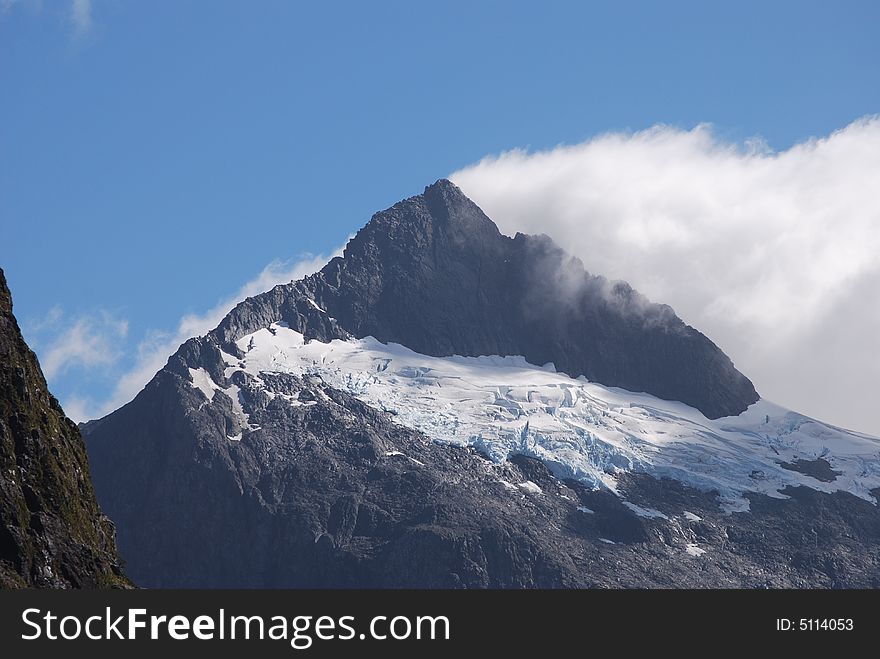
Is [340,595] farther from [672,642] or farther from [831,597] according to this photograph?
[831,597]

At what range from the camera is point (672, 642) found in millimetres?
130125

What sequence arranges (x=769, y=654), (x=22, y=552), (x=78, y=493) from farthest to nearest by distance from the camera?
(x=78, y=493)
(x=22, y=552)
(x=769, y=654)

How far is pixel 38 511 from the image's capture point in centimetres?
18688

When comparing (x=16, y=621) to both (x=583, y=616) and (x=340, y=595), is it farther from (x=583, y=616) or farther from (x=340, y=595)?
A: (x=583, y=616)

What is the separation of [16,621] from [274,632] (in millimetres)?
21562

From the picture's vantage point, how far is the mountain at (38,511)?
180m

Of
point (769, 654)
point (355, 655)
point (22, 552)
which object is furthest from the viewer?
point (22, 552)

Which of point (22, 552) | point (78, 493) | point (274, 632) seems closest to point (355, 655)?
point (274, 632)

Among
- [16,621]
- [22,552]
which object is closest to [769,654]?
[16,621]

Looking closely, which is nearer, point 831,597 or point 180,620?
point 180,620

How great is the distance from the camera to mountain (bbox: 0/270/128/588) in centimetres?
17950

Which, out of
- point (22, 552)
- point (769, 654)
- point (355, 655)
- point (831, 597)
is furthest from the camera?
point (22, 552)

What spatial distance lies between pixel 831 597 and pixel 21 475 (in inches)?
3697

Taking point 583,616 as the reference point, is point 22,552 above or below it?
above
